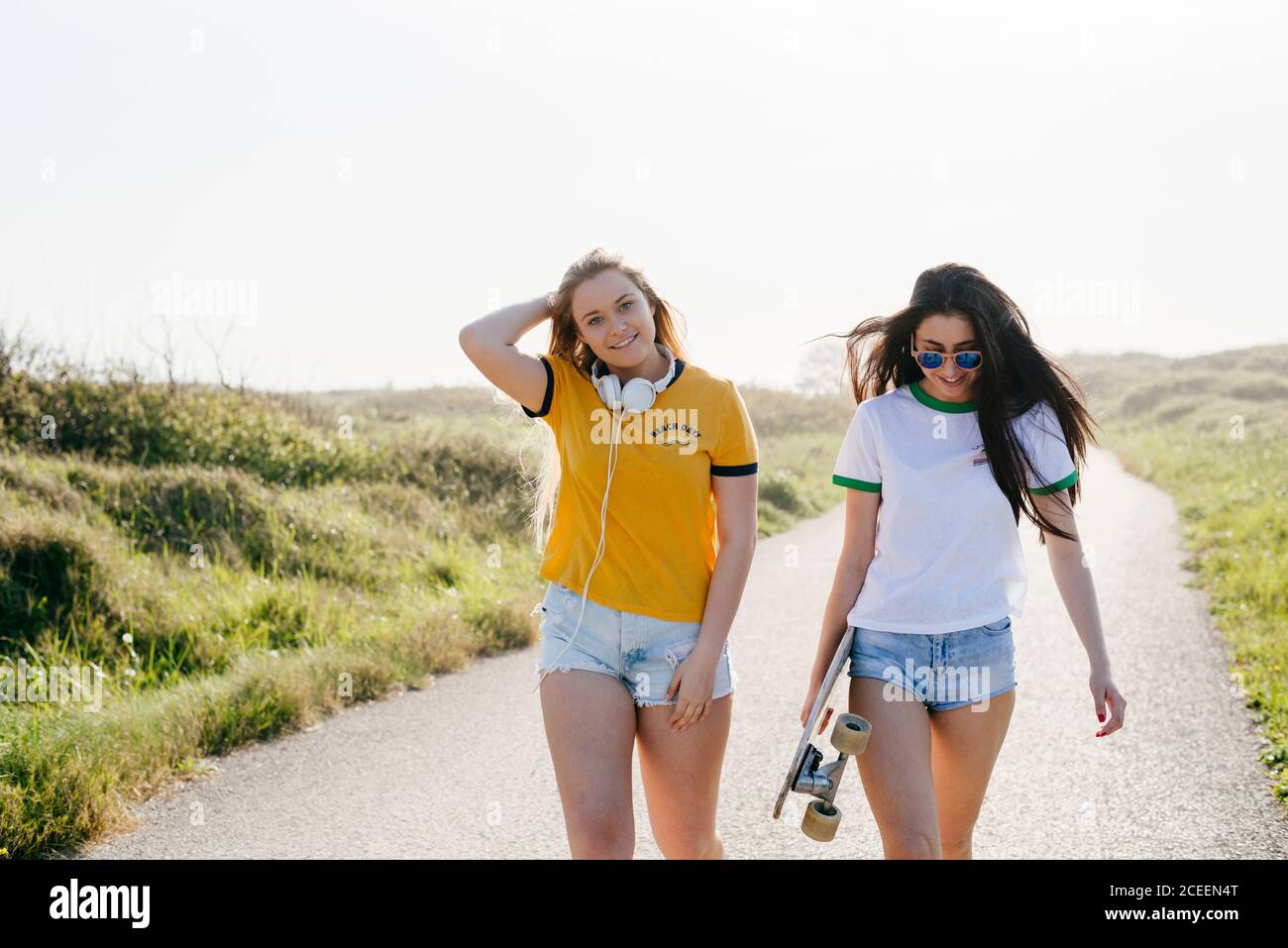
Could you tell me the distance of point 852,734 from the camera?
292 cm

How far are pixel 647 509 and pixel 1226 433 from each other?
113 feet

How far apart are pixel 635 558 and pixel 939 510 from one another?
88 cm

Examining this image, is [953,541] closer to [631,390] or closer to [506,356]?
[631,390]

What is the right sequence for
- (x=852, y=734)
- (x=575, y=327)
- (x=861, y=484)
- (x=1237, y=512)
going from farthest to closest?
(x=1237, y=512), (x=575, y=327), (x=861, y=484), (x=852, y=734)

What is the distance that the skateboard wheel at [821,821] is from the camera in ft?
9.76

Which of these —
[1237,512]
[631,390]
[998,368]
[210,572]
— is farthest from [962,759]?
[1237,512]

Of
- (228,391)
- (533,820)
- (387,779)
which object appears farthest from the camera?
(228,391)

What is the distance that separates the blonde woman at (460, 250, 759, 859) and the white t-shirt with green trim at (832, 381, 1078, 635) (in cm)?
37

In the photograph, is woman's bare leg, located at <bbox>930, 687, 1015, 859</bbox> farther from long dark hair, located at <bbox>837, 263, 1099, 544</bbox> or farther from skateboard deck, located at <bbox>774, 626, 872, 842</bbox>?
long dark hair, located at <bbox>837, 263, 1099, 544</bbox>

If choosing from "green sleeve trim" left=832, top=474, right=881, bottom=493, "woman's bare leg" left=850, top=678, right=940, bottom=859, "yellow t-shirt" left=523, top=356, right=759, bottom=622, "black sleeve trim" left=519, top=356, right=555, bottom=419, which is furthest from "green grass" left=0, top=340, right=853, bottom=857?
"woman's bare leg" left=850, top=678, right=940, bottom=859
